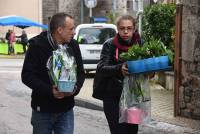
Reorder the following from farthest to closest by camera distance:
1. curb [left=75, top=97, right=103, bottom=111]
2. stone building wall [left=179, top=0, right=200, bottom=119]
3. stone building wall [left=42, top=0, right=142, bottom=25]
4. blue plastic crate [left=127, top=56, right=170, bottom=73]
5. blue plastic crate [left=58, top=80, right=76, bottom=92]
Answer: stone building wall [left=42, top=0, right=142, bottom=25] → curb [left=75, top=97, right=103, bottom=111] → stone building wall [left=179, top=0, right=200, bottom=119] → blue plastic crate [left=127, top=56, right=170, bottom=73] → blue plastic crate [left=58, top=80, right=76, bottom=92]

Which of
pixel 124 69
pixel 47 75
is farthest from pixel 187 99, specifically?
pixel 47 75

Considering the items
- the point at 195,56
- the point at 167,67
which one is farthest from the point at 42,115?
the point at 195,56

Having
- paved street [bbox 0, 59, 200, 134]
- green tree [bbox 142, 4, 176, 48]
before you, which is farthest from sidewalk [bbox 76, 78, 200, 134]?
green tree [bbox 142, 4, 176, 48]

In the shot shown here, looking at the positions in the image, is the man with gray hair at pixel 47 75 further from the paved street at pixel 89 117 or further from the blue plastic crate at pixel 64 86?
the paved street at pixel 89 117

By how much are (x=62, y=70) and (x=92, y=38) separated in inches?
559

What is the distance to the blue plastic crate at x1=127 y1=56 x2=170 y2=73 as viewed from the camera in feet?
16.3

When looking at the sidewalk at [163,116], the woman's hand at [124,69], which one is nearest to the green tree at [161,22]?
the sidewalk at [163,116]

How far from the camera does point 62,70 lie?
4652mm

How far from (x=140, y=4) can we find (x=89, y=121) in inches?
432

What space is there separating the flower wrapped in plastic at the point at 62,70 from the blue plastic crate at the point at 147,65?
0.57m

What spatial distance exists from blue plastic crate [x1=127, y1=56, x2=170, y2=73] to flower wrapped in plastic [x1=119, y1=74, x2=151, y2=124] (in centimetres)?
18

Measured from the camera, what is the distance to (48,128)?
4828 mm

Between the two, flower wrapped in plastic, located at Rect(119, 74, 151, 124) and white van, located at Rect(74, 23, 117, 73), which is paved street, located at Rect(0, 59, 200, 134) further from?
flower wrapped in plastic, located at Rect(119, 74, 151, 124)

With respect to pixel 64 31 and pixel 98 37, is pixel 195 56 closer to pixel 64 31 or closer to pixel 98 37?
pixel 64 31
